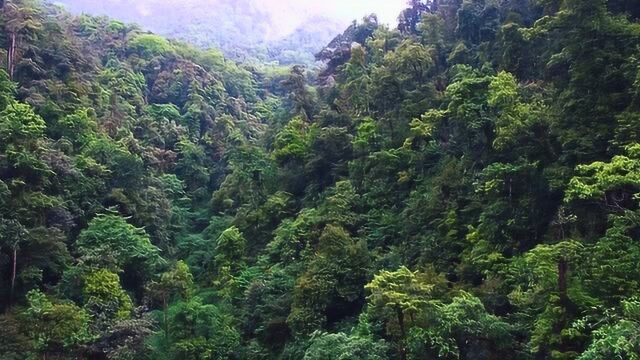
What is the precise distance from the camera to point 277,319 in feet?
60.2

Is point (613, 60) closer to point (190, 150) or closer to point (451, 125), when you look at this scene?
point (451, 125)

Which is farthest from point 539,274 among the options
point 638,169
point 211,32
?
point 211,32

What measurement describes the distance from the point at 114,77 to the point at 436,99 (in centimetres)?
2375

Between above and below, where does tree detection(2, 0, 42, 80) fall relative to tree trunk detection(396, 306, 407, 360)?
above

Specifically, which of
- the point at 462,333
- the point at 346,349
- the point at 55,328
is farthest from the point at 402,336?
the point at 55,328

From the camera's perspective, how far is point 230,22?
12400cm

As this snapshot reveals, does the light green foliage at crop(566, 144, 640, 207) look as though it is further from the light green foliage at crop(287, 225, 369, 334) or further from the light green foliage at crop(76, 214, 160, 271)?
the light green foliage at crop(76, 214, 160, 271)

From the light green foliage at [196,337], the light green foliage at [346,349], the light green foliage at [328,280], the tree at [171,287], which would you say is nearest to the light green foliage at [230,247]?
the tree at [171,287]

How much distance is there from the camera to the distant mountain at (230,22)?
362ft

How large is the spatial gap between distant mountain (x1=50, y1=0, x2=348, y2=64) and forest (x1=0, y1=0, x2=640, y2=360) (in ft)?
245

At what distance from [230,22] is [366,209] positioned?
110m

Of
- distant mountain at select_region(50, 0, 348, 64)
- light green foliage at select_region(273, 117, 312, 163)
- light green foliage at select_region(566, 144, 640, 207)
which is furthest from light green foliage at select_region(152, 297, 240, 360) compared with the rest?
distant mountain at select_region(50, 0, 348, 64)

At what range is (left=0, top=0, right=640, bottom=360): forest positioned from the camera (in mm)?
12328

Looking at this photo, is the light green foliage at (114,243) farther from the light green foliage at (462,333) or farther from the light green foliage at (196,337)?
the light green foliage at (462,333)
